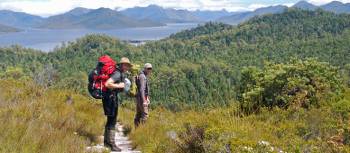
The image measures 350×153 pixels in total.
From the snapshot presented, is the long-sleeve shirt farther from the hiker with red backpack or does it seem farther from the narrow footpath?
the hiker with red backpack

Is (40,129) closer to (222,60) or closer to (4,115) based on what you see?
(4,115)

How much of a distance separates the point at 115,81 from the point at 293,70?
4479 mm

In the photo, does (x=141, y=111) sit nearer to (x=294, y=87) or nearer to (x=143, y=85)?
(x=143, y=85)

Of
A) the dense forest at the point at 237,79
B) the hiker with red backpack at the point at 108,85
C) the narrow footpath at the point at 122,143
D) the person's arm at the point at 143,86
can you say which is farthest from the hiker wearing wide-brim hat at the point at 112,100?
the person's arm at the point at 143,86

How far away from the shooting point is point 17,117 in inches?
224

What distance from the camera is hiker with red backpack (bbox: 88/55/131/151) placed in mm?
6527

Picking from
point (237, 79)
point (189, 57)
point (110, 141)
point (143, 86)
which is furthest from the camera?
point (189, 57)

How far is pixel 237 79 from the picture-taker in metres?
127

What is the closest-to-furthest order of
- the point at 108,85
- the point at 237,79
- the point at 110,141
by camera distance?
the point at 108,85 < the point at 110,141 < the point at 237,79

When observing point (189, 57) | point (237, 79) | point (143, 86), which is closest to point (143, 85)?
point (143, 86)

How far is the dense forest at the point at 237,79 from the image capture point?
557 centimetres

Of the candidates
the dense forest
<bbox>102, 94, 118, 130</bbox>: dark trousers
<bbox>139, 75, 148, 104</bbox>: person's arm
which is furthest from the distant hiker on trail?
<bbox>102, 94, 118, 130</bbox>: dark trousers

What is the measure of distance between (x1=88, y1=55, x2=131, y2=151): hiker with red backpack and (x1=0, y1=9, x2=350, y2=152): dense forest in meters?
0.59

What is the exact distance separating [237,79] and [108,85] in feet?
400
